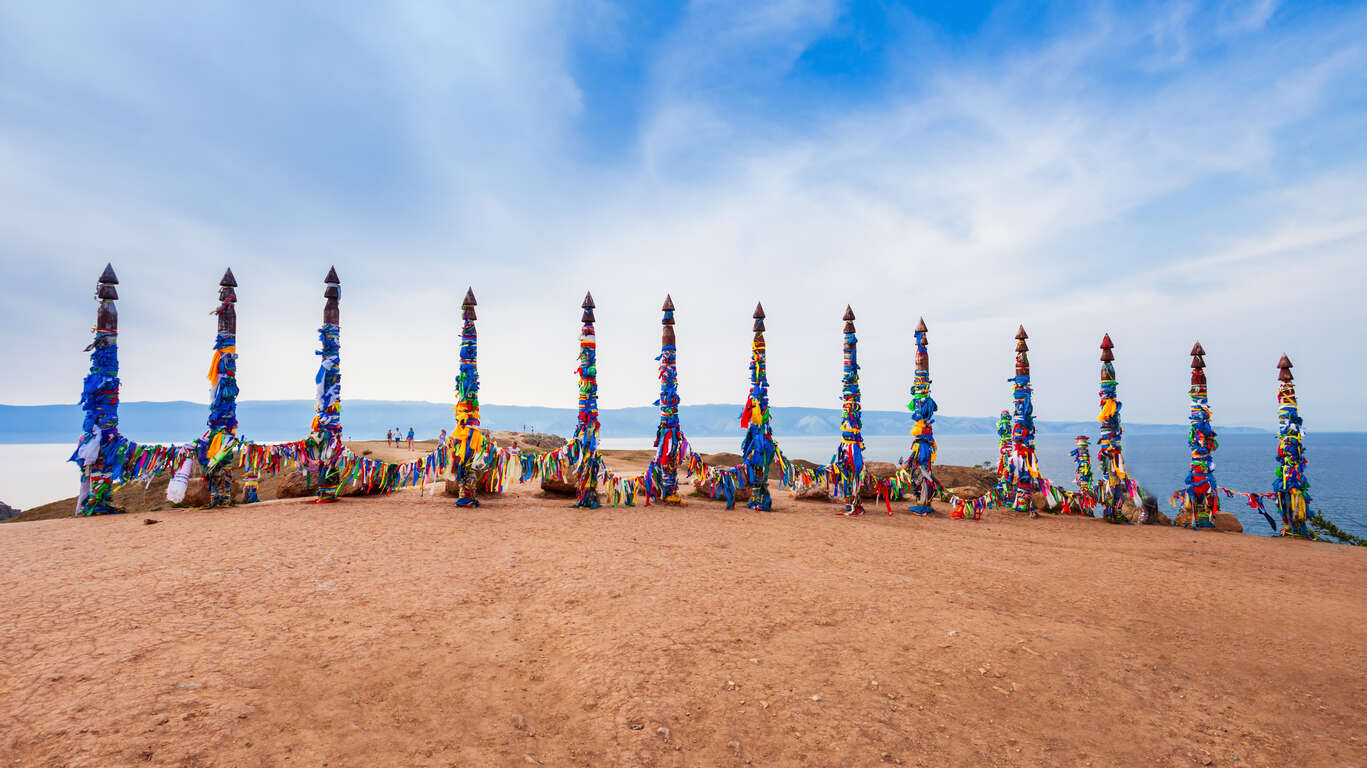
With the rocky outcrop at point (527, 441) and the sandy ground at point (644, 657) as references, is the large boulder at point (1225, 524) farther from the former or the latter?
the rocky outcrop at point (527, 441)

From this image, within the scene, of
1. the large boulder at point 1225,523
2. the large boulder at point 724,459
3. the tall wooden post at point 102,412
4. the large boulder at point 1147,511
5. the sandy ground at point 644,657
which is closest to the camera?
the sandy ground at point 644,657

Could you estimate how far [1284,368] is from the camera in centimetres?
1509

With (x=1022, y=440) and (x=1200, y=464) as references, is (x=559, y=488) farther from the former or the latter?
(x=1200, y=464)

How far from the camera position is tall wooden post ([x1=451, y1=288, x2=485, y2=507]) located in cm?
1428

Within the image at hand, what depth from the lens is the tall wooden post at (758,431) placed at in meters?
15.8

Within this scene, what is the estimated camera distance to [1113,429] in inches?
627

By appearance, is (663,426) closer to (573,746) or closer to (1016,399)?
(1016,399)

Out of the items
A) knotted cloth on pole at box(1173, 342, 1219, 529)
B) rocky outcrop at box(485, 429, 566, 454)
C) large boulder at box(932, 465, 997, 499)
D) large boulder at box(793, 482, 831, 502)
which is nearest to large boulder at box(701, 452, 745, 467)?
rocky outcrop at box(485, 429, 566, 454)

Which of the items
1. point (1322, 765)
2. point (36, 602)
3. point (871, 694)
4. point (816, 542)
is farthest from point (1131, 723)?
point (36, 602)

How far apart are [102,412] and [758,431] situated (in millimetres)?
16192

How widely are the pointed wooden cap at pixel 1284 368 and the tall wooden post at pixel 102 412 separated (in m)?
29.6

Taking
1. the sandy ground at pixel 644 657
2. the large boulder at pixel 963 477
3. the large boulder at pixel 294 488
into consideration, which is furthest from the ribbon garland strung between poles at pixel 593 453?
the large boulder at pixel 963 477

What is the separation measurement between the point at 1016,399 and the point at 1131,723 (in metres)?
13.7

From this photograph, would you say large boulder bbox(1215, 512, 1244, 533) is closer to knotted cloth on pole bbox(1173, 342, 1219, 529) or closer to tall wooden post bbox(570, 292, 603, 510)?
knotted cloth on pole bbox(1173, 342, 1219, 529)
